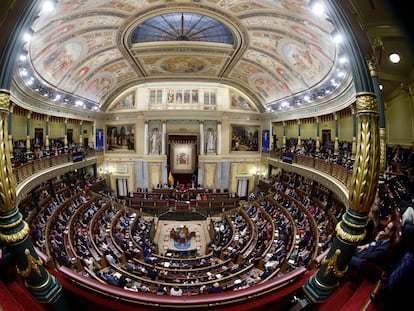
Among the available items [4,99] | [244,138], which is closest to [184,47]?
[244,138]

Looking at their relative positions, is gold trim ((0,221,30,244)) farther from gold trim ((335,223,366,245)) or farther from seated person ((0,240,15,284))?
gold trim ((335,223,366,245))

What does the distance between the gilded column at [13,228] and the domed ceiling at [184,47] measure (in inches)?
365

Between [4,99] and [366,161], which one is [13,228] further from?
[366,161]

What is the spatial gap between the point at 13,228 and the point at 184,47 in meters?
15.3

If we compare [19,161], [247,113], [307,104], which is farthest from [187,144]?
[19,161]

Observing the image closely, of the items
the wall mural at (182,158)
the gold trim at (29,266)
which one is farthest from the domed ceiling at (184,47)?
the gold trim at (29,266)

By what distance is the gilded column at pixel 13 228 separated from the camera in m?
2.05

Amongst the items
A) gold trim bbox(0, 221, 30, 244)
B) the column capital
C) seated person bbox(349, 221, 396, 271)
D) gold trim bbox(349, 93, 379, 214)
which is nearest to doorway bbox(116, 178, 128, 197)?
gold trim bbox(0, 221, 30, 244)

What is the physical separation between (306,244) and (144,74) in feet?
61.2

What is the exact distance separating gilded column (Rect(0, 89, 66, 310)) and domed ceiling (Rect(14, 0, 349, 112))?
9.26 metres

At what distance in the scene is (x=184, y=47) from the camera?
15.1 meters

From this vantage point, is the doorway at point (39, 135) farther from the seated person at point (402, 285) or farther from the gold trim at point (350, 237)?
the seated person at point (402, 285)

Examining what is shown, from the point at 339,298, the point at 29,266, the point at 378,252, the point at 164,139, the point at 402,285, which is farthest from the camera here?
the point at 164,139

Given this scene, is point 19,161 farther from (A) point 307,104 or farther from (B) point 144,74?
(A) point 307,104
